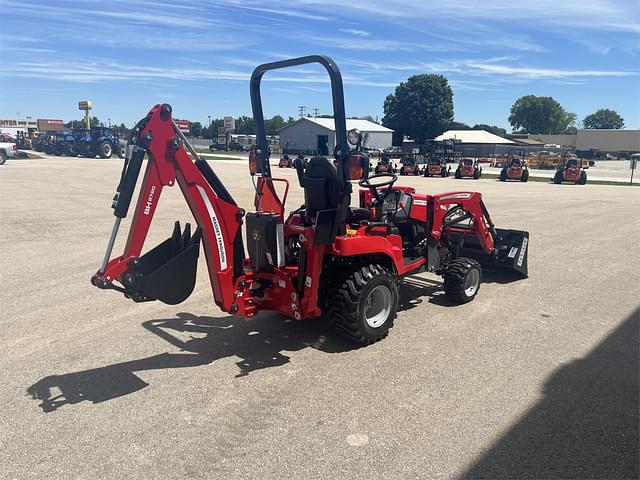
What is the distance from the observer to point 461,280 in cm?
621

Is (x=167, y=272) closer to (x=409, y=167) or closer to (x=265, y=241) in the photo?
(x=265, y=241)

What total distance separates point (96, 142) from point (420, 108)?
2302 inches

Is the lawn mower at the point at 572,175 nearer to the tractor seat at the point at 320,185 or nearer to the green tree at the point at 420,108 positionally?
the tractor seat at the point at 320,185

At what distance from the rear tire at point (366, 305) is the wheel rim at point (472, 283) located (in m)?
1.66

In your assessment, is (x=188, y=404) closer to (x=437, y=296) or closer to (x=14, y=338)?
(x=14, y=338)

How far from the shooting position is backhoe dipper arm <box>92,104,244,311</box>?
4.01 metres

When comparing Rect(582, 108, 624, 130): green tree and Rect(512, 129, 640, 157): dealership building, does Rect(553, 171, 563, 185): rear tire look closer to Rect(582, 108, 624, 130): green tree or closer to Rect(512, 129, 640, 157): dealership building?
Rect(512, 129, 640, 157): dealership building

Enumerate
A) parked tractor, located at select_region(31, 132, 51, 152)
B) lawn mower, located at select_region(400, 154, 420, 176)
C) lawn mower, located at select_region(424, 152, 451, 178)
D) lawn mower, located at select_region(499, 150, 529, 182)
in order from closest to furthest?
lawn mower, located at select_region(499, 150, 529, 182), lawn mower, located at select_region(424, 152, 451, 178), lawn mower, located at select_region(400, 154, 420, 176), parked tractor, located at select_region(31, 132, 51, 152)

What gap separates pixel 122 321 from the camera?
5.54 metres

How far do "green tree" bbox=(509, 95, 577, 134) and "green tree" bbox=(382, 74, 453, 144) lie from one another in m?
50.6

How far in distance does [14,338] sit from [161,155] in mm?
2637

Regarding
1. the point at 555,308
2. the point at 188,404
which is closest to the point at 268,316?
the point at 188,404

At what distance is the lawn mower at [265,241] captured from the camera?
408 cm

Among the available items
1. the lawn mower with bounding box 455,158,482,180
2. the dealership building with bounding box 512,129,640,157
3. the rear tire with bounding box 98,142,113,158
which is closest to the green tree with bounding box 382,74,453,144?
the dealership building with bounding box 512,129,640,157
